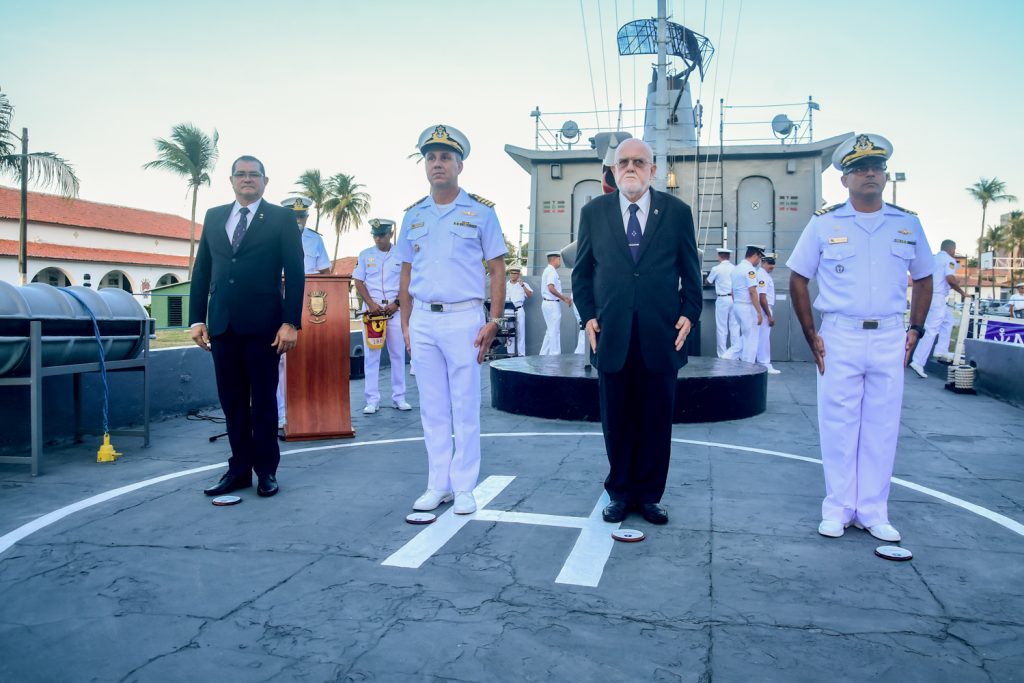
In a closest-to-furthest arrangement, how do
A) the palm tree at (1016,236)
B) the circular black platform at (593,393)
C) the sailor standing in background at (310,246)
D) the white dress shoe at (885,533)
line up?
the white dress shoe at (885,533) → the circular black platform at (593,393) → the sailor standing in background at (310,246) → the palm tree at (1016,236)

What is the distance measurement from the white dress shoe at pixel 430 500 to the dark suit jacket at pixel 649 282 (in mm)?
1161

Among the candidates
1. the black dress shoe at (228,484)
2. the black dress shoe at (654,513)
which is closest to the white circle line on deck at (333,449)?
the black dress shoe at (228,484)

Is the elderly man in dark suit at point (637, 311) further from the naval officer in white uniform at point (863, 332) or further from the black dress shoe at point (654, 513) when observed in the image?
the naval officer in white uniform at point (863, 332)

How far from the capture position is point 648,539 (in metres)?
3.32

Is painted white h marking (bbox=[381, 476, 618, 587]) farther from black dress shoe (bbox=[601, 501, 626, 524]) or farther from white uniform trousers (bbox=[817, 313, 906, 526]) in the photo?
white uniform trousers (bbox=[817, 313, 906, 526])

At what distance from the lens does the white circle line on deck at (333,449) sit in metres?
3.49

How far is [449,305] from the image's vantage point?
12.3 feet

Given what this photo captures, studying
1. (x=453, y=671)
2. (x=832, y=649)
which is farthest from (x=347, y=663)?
(x=832, y=649)

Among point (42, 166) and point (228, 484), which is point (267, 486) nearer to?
point (228, 484)

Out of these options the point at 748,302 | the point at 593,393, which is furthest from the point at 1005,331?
the point at 593,393

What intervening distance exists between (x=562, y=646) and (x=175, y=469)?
146 inches

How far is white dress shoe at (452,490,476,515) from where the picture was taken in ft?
12.2

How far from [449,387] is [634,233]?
133 centimetres

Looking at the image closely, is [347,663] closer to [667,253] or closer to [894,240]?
[667,253]
